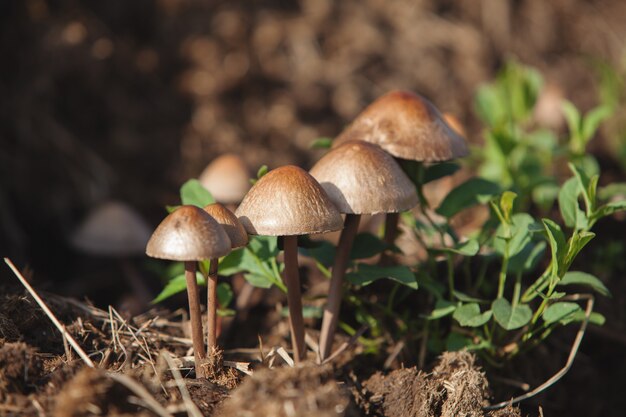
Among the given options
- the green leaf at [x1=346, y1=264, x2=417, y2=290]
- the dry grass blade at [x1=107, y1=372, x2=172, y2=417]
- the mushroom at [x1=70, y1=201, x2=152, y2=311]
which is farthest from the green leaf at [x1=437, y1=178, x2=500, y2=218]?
the mushroom at [x1=70, y1=201, x2=152, y2=311]

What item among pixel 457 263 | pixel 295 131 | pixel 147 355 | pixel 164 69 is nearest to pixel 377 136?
pixel 457 263

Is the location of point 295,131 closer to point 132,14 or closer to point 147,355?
point 132,14

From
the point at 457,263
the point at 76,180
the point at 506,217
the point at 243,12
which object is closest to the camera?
the point at 506,217

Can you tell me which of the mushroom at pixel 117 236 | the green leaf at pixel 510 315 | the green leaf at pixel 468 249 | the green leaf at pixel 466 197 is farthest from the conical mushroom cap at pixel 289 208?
the mushroom at pixel 117 236

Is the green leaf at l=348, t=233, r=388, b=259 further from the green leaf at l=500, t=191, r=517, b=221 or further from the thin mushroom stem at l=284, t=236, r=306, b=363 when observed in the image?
the green leaf at l=500, t=191, r=517, b=221

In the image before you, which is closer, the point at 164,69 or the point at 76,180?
the point at 76,180

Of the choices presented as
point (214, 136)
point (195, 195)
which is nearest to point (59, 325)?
point (195, 195)

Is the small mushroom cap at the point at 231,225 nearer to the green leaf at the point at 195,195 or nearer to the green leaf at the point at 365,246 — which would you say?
the green leaf at the point at 195,195
